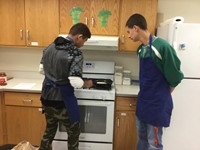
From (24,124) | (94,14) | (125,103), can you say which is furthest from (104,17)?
(24,124)

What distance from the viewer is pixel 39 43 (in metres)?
2.65

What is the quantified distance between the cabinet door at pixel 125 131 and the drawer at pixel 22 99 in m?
0.95

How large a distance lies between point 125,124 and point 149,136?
53 cm

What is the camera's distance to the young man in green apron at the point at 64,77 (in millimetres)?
1864

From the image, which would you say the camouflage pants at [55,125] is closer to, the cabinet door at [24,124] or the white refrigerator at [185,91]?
the cabinet door at [24,124]

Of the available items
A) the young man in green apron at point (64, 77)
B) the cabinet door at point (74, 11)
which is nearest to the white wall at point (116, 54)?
the cabinet door at point (74, 11)

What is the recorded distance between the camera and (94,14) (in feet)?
8.29

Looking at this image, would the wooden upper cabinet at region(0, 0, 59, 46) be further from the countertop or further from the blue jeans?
the blue jeans

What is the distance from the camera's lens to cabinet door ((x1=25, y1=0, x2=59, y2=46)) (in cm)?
255

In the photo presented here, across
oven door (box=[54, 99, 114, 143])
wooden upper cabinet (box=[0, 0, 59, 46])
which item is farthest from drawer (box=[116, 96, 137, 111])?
wooden upper cabinet (box=[0, 0, 59, 46])

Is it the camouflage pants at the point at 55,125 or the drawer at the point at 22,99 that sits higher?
the drawer at the point at 22,99

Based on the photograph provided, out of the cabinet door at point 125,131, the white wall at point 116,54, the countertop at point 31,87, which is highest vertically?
the white wall at point 116,54

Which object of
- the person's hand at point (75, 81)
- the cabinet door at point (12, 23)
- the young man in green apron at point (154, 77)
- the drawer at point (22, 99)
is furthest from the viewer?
the cabinet door at point (12, 23)

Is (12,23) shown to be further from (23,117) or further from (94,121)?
(94,121)
